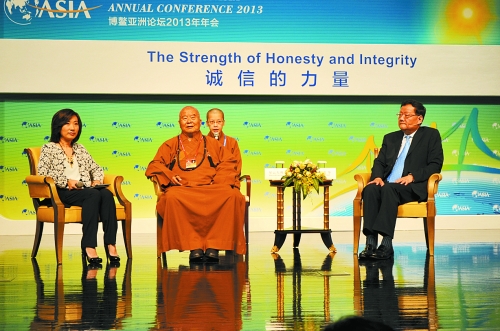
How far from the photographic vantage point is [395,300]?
3.57 metres

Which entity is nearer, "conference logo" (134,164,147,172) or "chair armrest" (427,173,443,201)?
"chair armrest" (427,173,443,201)

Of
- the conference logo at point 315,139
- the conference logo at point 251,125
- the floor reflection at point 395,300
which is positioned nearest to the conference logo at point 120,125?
the conference logo at point 251,125

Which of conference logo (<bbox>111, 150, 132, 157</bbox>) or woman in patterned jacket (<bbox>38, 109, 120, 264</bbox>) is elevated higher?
conference logo (<bbox>111, 150, 132, 157</bbox>)

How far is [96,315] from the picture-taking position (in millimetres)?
3193

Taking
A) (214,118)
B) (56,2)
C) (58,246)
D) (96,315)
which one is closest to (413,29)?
(214,118)

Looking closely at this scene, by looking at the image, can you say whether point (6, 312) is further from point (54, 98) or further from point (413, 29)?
point (413, 29)

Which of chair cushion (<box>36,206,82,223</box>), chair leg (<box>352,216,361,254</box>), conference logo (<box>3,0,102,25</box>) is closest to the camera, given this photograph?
chair cushion (<box>36,206,82,223</box>)

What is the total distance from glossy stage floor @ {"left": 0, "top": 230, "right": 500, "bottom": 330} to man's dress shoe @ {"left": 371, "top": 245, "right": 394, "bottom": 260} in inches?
2.8

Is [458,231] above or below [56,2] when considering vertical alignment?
below

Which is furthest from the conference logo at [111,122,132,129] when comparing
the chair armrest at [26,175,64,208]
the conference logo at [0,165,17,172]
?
the chair armrest at [26,175,64,208]

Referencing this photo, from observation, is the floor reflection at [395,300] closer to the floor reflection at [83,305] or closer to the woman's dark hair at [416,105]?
the floor reflection at [83,305]

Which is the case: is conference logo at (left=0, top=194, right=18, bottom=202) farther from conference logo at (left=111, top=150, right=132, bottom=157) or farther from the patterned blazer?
the patterned blazer

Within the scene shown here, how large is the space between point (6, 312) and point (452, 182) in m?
6.64

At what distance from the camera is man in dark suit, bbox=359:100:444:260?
225 inches
